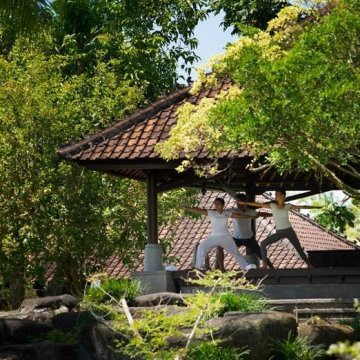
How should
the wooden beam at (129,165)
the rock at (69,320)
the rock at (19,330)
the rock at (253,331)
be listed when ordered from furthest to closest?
the wooden beam at (129,165) → the rock at (19,330) → the rock at (69,320) → the rock at (253,331)

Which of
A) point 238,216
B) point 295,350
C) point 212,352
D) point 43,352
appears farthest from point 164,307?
point 238,216

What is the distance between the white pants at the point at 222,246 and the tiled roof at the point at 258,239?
9499mm

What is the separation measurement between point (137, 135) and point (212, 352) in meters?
5.52

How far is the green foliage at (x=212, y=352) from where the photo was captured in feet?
42.8

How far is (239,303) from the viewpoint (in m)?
14.8

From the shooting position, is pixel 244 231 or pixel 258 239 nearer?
pixel 244 231

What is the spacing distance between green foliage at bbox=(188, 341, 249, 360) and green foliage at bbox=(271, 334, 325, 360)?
53cm

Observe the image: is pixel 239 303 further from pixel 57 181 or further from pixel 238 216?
pixel 57 181

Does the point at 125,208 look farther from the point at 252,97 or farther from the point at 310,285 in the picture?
the point at 252,97

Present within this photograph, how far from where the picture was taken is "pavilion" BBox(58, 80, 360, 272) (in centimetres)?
1716

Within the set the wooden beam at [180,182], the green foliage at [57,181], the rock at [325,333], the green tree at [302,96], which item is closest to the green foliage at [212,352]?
Answer: the rock at [325,333]

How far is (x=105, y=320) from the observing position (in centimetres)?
1492

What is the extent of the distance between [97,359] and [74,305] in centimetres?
502

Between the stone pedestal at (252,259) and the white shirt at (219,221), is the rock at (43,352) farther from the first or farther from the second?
the stone pedestal at (252,259)
